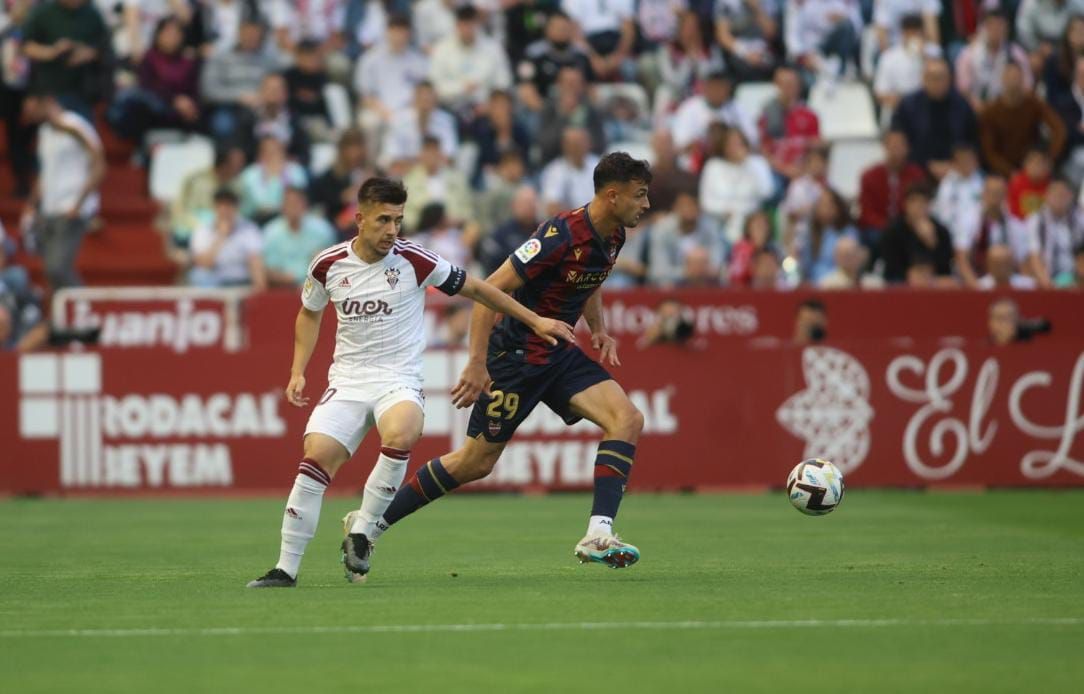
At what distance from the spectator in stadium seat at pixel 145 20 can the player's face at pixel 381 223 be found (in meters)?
13.6

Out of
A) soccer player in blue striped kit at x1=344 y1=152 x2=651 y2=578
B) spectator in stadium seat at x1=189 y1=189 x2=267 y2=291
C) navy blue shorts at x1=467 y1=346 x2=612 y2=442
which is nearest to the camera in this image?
soccer player in blue striped kit at x1=344 y1=152 x2=651 y2=578

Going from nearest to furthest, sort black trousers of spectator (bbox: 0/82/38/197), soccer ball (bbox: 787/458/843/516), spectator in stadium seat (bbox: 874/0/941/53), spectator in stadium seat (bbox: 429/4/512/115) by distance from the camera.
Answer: soccer ball (bbox: 787/458/843/516), black trousers of spectator (bbox: 0/82/38/197), spectator in stadium seat (bbox: 429/4/512/115), spectator in stadium seat (bbox: 874/0/941/53)

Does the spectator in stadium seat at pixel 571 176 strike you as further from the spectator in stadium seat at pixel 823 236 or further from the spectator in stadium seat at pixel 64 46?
the spectator in stadium seat at pixel 64 46

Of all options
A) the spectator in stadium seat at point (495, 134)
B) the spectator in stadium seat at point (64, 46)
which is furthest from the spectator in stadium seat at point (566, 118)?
the spectator in stadium seat at point (64, 46)

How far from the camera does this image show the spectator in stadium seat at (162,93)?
23203 mm

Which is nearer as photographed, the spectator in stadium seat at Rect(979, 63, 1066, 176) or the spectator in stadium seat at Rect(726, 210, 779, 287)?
the spectator in stadium seat at Rect(726, 210, 779, 287)

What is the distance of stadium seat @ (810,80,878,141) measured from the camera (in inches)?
969

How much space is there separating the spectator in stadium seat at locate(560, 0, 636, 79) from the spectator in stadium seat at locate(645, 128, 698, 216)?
2579mm

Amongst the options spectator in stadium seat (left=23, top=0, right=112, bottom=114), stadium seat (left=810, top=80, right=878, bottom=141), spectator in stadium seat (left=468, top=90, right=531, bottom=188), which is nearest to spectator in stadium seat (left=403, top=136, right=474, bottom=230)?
spectator in stadium seat (left=468, top=90, right=531, bottom=188)

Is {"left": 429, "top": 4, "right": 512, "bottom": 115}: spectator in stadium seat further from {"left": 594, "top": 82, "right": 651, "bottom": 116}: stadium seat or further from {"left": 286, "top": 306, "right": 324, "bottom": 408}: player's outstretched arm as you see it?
{"left": 286, "top": 306, "right": 324, "bottom": 408}: player's outstretched arm

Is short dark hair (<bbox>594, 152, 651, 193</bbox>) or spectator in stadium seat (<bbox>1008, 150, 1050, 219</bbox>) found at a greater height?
spectator in stadium seat (<bbox>1008, 150, 1050, 219</bbox>)

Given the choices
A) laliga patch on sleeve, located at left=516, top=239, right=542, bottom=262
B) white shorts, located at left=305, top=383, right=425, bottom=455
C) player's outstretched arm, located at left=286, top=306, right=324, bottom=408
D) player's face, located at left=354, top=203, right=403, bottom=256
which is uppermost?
player's face, located at left=354, top=203, right=403, bottom=256

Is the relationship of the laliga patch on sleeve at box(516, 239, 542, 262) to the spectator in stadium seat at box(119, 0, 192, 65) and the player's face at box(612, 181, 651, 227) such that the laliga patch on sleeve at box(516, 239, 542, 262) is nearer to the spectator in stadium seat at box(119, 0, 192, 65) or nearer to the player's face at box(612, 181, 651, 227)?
the player's face at box(612, 181, 651, 227)

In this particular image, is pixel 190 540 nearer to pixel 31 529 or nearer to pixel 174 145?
pixel 31 529
